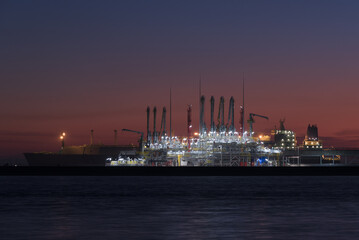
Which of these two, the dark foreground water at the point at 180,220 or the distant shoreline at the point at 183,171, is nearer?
the dark foreground water at the point at 180,220

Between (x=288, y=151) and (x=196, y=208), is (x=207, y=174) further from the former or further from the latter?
(x=196, y=208)

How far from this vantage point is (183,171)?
139 metres

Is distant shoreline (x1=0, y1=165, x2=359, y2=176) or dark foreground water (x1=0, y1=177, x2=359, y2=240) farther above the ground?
distant shoreline (x1=0, y1=165, x2=359, y2=176)

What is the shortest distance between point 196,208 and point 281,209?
609 centimetres

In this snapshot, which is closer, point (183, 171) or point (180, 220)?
point (180, 220)

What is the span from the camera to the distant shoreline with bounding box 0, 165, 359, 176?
452 ft

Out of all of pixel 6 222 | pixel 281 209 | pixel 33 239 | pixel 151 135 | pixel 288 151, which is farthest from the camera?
pixel 288 151

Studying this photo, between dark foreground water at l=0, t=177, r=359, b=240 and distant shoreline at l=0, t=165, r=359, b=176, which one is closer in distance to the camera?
dark foreground water at l=0, t=177, r=359, b=240

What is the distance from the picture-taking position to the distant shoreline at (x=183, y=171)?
452ft

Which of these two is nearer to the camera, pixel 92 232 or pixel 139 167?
pixel 92 232

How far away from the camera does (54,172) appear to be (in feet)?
501

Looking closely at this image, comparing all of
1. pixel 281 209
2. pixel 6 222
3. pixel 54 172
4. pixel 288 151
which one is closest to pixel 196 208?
pixel 281 209

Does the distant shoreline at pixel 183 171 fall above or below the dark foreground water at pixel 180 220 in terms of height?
above

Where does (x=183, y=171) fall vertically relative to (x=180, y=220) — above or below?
above
